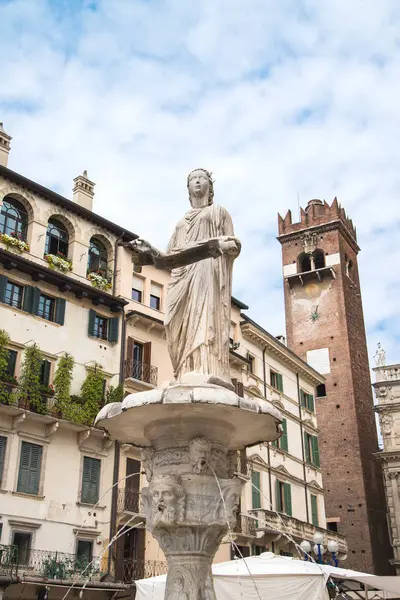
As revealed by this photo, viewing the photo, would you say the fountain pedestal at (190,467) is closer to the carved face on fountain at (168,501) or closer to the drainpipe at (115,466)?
the carved face on fountain at (168,501)

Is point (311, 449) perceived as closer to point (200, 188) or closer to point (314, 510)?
point (314, 510)

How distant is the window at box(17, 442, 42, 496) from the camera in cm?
2545

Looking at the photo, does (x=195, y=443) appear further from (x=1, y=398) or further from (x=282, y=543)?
(x=282, y=543)

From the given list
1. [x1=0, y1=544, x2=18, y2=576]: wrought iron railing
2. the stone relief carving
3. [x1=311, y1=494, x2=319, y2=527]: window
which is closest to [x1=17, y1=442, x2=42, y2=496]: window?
[x1=0, y1=544, x2=18, y2=576]: wrought iron railing

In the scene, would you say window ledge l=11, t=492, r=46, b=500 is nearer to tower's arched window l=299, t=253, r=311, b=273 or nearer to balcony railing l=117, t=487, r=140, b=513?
balcony railing l=117, t=487, r=140, b=513

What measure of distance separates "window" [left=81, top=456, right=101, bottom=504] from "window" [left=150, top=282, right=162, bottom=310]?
827 centimetres

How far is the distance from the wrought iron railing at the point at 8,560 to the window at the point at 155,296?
516 inches

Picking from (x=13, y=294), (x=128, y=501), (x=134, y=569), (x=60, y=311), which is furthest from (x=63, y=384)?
(x=134, y=569)

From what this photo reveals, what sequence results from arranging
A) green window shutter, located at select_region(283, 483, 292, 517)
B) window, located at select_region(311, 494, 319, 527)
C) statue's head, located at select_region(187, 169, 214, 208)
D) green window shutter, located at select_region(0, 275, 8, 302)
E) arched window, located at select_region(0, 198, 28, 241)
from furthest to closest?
1. window, located at select_region(311, 494, 319, 527)
2. green window shutter, located at select_region(283, 483, 292, 517)
3. arched window, located at select_region(0, 198, 28, 241)
4. green window shutter, located at select_region(0, 275, 8, 302)
5. statue's head, located at select_region(187, 169, 214, 208)

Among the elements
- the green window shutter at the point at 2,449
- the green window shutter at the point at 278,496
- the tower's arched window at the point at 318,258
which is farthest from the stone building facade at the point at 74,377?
the tower's arched window at the point at 318,258

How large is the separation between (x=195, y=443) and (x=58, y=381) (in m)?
19.2

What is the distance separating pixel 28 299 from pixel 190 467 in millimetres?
20199

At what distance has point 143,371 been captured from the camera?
3108 cm

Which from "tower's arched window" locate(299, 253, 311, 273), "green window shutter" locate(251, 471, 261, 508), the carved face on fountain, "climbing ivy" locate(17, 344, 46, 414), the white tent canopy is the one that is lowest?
the white tent canopy
